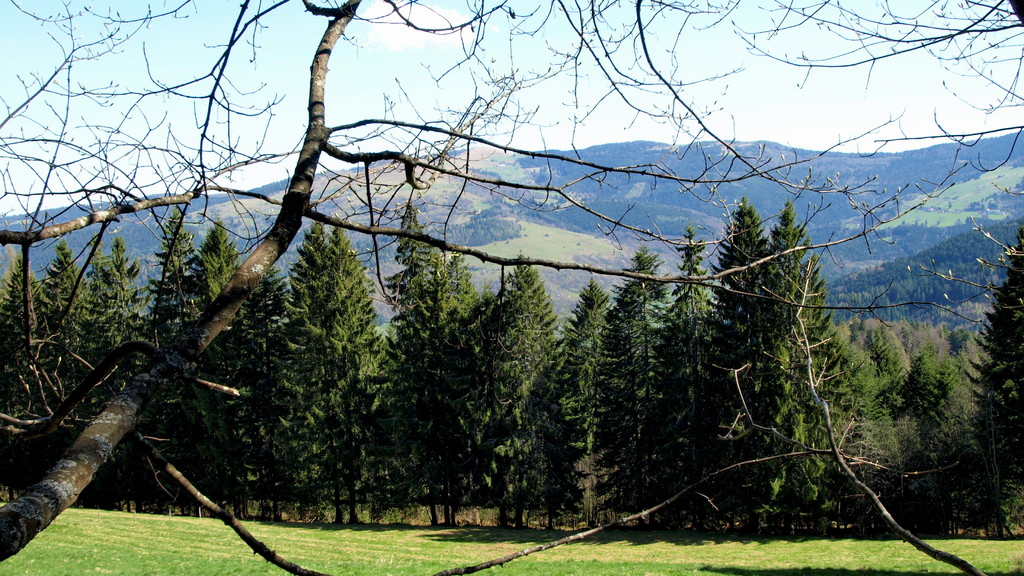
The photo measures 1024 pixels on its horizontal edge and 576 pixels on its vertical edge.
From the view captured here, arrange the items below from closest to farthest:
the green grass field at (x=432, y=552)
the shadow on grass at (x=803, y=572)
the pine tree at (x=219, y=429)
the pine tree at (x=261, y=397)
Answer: the green grass field at (x=432, y=552) < the shadow on grass at (x=803, y=572) < the pine tree at (x=219, y=429) < the pine tree at (x=261, y=397)

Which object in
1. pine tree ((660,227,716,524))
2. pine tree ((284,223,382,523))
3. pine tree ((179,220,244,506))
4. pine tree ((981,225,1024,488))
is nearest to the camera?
pine tree ((981,225,1024,488))

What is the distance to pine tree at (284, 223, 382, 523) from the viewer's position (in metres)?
29.7

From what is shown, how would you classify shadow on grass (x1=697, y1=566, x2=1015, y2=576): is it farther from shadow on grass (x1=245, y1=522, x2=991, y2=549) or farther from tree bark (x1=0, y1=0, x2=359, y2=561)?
tree bark (x1=0, y1=0, x2=359, y2=561)

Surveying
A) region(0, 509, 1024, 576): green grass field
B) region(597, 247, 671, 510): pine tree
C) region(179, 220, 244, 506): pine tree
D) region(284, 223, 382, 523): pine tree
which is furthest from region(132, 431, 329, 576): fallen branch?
region(179, 220, 244, 506): pine tree

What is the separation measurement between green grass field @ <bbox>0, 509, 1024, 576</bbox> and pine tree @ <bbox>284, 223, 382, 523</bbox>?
2450 millimetres

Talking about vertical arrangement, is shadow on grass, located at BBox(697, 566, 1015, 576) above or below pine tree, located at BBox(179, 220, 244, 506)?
below

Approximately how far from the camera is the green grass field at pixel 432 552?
14.7 m

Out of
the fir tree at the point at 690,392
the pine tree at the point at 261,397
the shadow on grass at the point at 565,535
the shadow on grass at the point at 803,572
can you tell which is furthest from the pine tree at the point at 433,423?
the shadow on grass at the point at 803,572

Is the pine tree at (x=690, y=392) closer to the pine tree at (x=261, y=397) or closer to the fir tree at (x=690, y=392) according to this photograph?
the fir tree at (x=690, y=392)

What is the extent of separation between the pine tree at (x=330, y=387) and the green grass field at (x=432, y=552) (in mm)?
2450

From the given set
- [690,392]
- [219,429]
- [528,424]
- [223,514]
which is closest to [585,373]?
[528,424]

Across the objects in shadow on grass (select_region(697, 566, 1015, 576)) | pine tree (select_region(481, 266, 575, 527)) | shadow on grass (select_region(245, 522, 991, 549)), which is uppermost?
pine tree (select_region(481, 266, 575, 527))

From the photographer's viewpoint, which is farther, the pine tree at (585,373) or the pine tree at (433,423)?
the pine tree at (585,373)

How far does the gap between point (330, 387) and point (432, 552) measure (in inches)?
403
